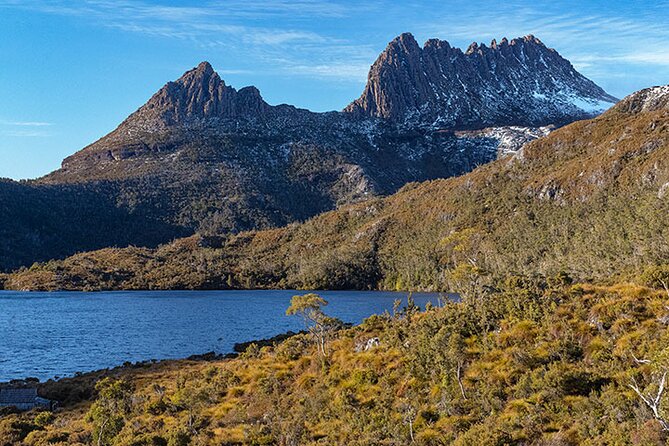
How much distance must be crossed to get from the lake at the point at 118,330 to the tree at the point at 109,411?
33.5 metres

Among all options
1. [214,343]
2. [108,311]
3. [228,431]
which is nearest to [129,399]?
[228,431]

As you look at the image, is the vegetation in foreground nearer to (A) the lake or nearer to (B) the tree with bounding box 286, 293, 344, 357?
(B) the tree with bounding box 286, 293, 344, 357

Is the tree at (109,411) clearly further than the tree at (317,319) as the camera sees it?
No

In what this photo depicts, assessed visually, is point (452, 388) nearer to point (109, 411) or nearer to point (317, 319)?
point (317, 319)

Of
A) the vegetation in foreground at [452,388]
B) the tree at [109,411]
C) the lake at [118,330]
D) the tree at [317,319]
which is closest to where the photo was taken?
the vegetation in foreground at [452,388]

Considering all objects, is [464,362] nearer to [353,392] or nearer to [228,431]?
[353,392]

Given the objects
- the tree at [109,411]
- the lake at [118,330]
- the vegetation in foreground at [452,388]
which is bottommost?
the lake at [118,330]

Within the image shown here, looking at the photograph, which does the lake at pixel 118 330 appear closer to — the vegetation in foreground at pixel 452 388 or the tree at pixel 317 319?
the vegetation in foreground at pixel 452 388

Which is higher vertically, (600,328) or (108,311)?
(600,328)

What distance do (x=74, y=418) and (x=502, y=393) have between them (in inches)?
1562

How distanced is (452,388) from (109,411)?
27.3 meters

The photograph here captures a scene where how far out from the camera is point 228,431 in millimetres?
36969

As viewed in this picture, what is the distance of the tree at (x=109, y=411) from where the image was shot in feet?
129

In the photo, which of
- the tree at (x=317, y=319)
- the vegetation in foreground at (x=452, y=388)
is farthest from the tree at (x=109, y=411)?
the tree at (x=317, y=319)
